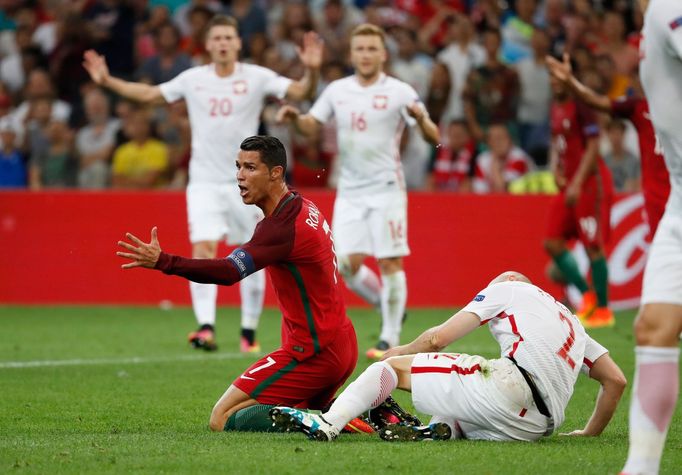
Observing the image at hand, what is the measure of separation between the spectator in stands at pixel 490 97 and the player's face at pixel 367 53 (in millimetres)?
6311

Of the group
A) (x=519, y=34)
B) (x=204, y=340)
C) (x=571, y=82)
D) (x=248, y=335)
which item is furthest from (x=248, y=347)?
(x=519, y=34)

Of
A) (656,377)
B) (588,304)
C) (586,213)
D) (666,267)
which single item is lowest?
(588,304)

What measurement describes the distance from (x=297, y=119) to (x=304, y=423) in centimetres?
479

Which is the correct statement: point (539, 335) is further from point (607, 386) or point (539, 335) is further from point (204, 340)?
point (204, 340)

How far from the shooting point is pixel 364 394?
6793 mm

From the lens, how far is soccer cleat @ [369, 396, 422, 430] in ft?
23.8

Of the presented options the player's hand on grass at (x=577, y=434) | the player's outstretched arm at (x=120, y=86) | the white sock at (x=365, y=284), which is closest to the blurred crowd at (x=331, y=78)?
the white sock at (x=365, y=284)

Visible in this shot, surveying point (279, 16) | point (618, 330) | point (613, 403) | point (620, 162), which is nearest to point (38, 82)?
point (279, 16)

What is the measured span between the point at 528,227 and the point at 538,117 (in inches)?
98.3

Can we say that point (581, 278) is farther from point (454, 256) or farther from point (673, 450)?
point (673, 450)

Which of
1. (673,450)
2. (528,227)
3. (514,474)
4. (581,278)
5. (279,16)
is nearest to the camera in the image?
(514,474)

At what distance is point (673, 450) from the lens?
670cm

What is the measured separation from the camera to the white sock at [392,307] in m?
11.7

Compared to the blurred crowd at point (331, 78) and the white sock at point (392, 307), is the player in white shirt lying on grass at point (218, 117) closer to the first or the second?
the white sock at point (392, 307)
